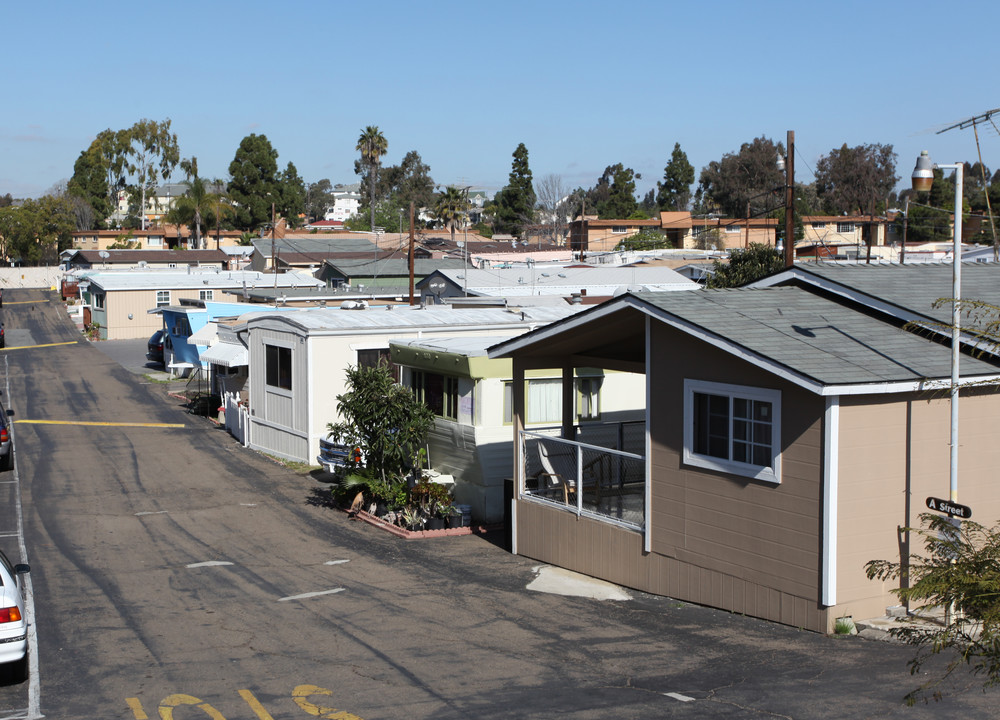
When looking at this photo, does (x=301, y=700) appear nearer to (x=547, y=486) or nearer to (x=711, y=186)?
(x=547, y=486)

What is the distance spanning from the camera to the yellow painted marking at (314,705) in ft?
30.4

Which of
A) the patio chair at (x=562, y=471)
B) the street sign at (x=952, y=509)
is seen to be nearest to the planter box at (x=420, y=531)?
the patio chair at (x=562, y=471)

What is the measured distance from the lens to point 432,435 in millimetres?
19625

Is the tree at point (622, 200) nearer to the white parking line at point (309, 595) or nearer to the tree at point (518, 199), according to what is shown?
the tree at point (518, 199)

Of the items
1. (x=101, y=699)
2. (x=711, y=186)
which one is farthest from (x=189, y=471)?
(x=711, y=186)

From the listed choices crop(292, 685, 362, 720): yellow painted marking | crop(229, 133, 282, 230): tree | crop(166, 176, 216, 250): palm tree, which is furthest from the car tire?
crop(229, 133, 282, 230): tree

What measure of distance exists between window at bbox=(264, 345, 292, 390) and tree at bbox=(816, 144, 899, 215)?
2901 inches

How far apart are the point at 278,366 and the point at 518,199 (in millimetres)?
83012

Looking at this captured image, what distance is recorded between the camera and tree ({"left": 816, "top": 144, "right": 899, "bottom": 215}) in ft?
294

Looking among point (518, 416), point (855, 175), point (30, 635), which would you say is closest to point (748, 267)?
point (518, 416)

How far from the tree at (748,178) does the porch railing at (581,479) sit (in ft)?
274

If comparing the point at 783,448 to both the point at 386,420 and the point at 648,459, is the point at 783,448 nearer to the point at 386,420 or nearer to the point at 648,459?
the point at 648,459

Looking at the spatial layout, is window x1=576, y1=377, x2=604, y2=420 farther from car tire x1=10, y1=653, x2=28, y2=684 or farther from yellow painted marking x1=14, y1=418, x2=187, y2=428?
yellow painted marking x1=14, y1=418, x2=187, y2=428

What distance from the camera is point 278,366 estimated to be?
2522 centimetres
